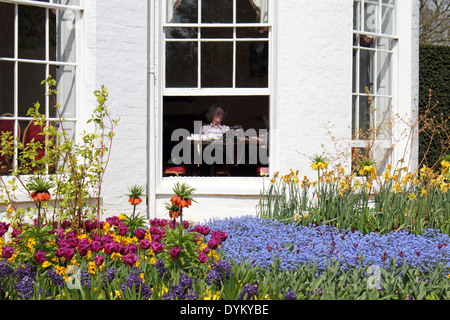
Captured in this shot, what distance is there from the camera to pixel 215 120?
641 cm

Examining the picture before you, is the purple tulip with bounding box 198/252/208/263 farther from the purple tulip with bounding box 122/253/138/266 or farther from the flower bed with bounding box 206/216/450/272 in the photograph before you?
the flower bed with bounding box 206/216/450/272


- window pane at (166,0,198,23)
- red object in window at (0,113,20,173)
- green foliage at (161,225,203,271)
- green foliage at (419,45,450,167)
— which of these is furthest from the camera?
green foliage at (419,45,450,167)

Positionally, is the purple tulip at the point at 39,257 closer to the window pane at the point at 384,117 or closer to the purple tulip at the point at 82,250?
the purple tulip at the point at 82,250

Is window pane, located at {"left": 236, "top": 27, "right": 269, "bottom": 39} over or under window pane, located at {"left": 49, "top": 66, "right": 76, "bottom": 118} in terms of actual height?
over

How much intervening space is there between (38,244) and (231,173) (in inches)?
135

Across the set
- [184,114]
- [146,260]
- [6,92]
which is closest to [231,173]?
[184,114]

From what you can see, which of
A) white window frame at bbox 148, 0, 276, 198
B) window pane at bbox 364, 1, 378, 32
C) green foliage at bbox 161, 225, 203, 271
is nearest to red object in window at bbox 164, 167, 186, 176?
white window frame at bbox 148, 0, 276, 198

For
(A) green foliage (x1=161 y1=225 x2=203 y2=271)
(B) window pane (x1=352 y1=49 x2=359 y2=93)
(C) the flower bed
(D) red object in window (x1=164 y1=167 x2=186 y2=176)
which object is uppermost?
(B) window pane (x1=352 y1=49 x2=359 y2=93)

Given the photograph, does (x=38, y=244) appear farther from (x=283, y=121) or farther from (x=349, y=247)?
(x=283, y=121)

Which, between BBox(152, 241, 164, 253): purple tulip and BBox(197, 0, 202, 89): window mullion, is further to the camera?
BBox(197, 0, 202, 89): window mullion

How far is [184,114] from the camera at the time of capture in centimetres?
640

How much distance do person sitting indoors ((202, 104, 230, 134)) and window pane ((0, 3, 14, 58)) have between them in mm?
2309

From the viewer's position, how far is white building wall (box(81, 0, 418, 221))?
5375 millimetres

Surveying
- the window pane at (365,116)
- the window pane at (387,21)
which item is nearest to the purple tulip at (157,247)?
the window pane at (365,116)
